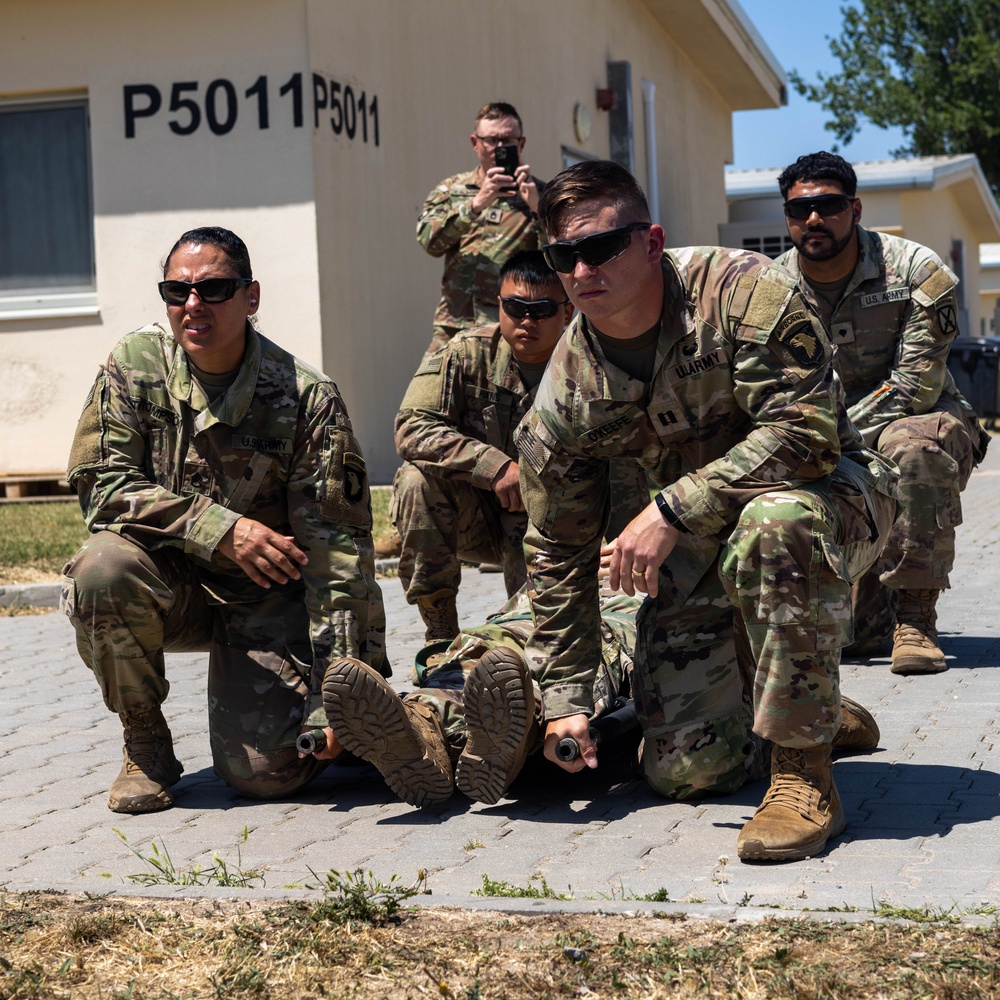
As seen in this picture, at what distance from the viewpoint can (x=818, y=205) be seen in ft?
21.4

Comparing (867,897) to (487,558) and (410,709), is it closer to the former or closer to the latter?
(410,709)

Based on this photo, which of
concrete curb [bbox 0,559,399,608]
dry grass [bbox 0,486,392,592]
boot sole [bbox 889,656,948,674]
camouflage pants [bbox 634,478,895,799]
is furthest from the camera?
dry grass [bbox 0,486,392,592]

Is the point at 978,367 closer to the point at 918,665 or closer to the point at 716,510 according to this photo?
the point at 918,665

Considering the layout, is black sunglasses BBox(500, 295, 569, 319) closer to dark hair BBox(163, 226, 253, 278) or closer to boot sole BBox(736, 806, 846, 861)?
dark hair BBox(163, 226, 253, 278)

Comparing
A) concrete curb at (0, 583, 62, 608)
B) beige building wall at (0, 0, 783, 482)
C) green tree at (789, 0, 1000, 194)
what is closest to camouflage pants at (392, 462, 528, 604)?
concrete curb at (0, 583, 62, 608)

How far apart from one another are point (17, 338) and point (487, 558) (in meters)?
7.72

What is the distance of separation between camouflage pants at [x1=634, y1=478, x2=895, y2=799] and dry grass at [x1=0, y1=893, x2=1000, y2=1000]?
833 mm

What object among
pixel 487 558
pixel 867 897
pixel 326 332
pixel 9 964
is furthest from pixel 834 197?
pixel 326 332

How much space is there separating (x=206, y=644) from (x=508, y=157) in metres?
4.08

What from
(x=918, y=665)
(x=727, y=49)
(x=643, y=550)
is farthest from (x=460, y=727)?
(x=727, y=49)

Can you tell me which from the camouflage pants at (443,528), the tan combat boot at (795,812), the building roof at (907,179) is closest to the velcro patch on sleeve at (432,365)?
the camouflage pants at (443,528)

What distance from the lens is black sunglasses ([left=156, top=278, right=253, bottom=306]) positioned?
4895mm

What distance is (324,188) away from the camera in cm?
1258

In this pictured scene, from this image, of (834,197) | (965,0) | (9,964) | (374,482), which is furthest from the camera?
(965,0)
